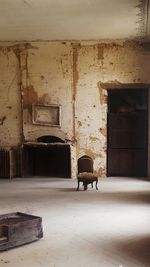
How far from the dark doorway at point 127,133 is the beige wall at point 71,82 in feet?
0.75

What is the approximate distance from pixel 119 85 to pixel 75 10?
301 cm

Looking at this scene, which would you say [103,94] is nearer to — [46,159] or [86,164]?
[86,164]

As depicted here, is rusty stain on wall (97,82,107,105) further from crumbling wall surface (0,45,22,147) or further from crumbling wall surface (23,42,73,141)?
crumbling wall surface (0,45,22,147)

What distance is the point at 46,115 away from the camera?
9.91 metres

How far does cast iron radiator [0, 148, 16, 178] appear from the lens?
9.66m

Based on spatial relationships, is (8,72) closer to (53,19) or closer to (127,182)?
(53,19)

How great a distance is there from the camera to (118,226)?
5.44 metres

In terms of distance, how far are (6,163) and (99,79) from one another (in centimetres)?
315

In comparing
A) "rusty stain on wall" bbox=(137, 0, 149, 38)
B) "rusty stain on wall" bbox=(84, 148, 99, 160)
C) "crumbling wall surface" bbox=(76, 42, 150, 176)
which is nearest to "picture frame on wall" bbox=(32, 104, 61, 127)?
"crumbling wall surface" bbox=(76, 42, 150, 176)

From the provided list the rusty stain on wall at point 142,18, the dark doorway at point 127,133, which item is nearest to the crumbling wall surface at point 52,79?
the dark doorway at point 127,133

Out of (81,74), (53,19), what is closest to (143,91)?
(81,74)

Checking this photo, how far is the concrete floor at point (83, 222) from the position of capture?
424 centimetres

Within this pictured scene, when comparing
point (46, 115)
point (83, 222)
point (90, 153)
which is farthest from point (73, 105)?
point (83, 222)

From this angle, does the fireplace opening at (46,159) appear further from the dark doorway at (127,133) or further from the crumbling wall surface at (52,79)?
the dark doorway at (127,133)
